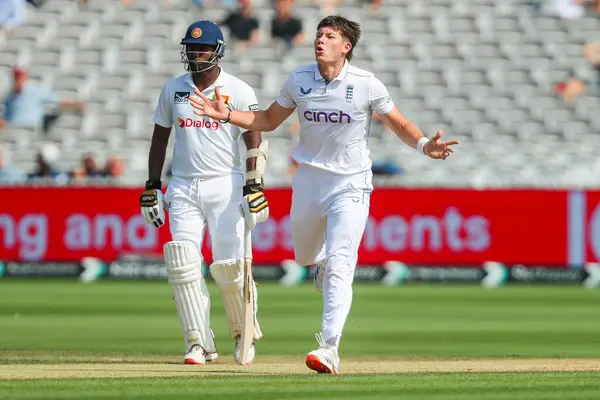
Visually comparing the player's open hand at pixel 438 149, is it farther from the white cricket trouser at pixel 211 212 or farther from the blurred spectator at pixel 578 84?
the blurred spectator at pixel 578 84

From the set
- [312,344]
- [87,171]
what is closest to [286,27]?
[87,171]

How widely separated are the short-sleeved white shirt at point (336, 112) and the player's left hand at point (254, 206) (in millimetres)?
522

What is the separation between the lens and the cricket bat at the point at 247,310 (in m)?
8.15

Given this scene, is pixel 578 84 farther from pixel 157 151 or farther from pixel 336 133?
pixel 336 133

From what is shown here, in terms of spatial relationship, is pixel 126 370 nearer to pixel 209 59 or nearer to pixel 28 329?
pixel 209 59

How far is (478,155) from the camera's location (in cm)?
1872

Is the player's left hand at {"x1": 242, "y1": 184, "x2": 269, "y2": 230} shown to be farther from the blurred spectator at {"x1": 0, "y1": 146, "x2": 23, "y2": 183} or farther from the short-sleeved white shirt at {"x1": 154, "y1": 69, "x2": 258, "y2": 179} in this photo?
the blurred spectator at {"x1": 0, "y1": 146, "x2": 23, "y2": 183}

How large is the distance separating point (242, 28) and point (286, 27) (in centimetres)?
68

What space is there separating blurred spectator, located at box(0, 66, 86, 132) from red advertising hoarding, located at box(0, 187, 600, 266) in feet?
10.5

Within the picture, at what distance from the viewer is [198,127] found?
8258mm

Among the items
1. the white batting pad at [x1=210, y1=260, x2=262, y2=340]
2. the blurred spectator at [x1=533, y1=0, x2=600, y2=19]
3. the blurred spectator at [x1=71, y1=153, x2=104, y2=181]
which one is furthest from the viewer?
the blurred spectator at [x1=533, y1=0, x2=600, y2=19]

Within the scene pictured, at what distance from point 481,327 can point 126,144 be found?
8697 millimetres

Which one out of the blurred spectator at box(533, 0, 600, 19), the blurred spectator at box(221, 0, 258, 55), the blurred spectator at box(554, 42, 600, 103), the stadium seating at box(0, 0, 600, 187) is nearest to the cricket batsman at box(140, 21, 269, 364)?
the stadium seating at box(0, 0, 600, 187)

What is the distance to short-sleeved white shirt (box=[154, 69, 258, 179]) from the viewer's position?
27.0 ft
